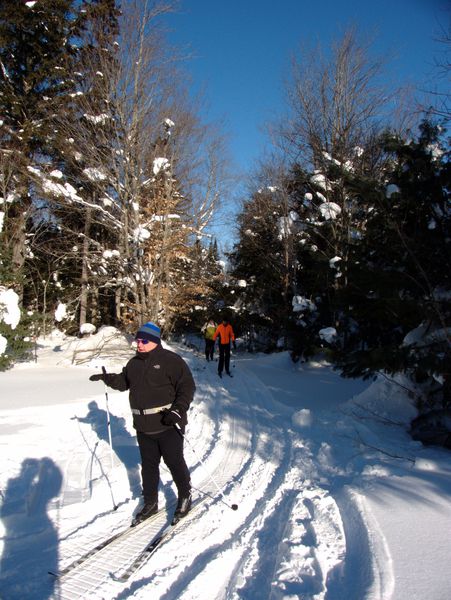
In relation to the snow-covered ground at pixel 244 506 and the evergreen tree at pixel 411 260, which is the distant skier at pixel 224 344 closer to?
the snow-covered ground at pixel 244 506

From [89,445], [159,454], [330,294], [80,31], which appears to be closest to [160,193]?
[80,31]

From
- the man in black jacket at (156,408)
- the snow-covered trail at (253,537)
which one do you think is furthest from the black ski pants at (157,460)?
the snow-covered trail at (253,537)

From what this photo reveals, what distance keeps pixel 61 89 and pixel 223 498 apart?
16776 mm

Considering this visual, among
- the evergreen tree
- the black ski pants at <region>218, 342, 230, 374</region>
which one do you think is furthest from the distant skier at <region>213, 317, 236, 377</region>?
the evergreen tree

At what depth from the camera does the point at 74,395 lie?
800 cm

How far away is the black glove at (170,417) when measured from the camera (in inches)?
144

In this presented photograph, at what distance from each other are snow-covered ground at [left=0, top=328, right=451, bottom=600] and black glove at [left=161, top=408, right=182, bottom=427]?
0.96m

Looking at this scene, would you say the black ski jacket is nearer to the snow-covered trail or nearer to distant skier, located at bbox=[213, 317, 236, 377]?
the snow-covered trail

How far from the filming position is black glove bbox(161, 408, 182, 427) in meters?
3.66

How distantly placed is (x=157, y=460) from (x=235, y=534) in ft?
3.46

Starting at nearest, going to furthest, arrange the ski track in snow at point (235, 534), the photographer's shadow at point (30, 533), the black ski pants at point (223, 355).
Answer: the ski track in snow at point (235, 534), the photographer's shadow at point (30, 533), the black ski pants at point (223, 355)

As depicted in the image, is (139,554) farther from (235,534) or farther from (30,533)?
(30,533)

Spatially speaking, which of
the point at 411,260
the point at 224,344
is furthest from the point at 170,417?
the point at 224,344

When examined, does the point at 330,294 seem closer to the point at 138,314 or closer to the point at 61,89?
the point at 138,314
